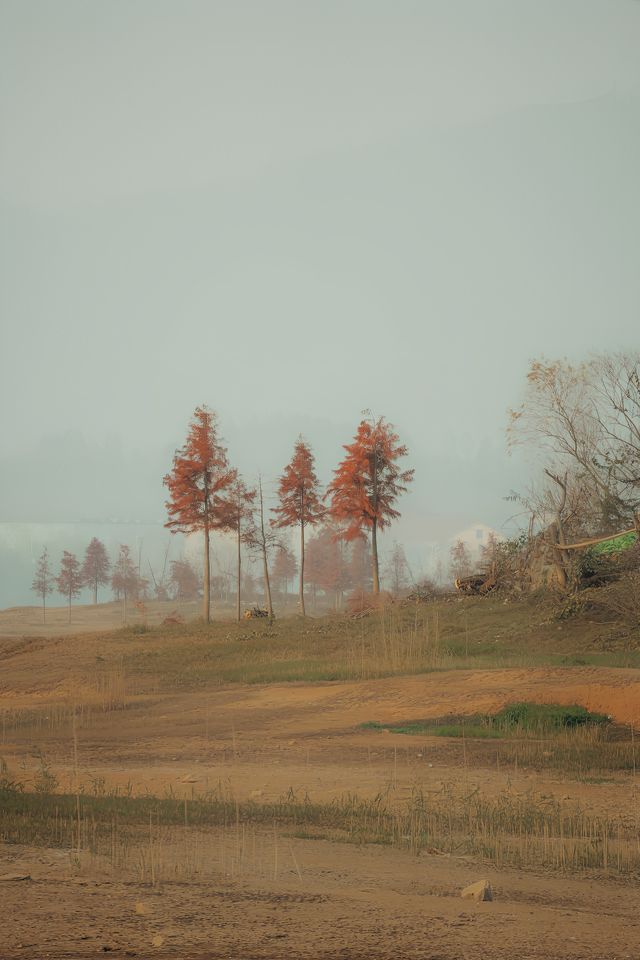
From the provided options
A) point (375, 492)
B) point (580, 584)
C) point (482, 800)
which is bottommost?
point (482, 800)

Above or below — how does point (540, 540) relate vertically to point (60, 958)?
above

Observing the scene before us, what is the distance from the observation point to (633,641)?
2475 centimetres

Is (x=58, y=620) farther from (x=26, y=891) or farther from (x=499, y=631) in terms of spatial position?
(x=26, y=891)

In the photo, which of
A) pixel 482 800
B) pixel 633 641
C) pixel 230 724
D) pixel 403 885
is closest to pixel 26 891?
pixel 403 885

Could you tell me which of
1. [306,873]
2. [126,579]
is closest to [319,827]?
[306,873]

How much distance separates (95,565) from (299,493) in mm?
39650

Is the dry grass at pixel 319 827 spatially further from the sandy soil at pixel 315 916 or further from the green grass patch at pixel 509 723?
the green grass patch at pixel 509 723

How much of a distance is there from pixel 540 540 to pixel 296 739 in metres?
19.0

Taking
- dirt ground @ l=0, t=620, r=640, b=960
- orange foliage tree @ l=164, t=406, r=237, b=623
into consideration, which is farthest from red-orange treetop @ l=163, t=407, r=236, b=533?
dirt ground @ l=0, t=620, r=640, b=960

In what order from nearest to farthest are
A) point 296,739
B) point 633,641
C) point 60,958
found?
point 60,958, point 296,739, point 633,641

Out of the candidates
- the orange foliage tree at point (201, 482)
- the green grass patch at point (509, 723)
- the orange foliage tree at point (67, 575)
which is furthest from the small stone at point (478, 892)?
the orange foliage tree at point (67, 575)

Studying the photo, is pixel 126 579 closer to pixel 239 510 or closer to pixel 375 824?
pixel 239 510

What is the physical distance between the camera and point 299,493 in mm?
51531

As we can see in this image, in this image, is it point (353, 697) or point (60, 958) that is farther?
point (353, 697)
